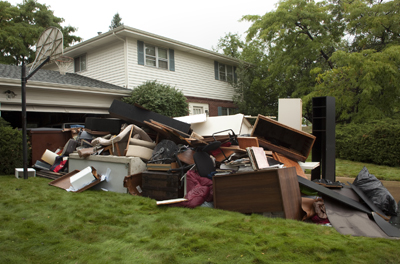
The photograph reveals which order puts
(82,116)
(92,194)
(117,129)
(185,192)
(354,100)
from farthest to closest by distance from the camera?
(82,116) < (354,100) < (117,129) < (92,194) < (185,192)

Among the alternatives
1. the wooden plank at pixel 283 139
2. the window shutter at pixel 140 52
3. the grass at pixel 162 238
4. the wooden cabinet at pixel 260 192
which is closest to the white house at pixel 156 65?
the window shutter at pixel 140 52

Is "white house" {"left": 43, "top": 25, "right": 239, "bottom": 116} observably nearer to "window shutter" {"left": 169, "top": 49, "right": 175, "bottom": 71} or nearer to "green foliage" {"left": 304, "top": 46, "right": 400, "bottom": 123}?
"window shutter" {"left": 169, "top": 49, "right": 175, "bottom": 71}

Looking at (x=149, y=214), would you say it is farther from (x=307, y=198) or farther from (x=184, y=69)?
(x=184, y=69)

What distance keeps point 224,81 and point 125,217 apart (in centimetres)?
1423

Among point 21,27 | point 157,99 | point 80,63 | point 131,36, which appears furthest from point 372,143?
point 21,27

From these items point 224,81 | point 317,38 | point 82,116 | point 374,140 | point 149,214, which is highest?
point 317,38

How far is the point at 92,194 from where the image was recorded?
18.3 feet

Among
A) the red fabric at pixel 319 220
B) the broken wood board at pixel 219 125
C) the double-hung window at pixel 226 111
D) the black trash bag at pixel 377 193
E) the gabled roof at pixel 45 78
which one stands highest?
the gabled roof at pixel 45 78

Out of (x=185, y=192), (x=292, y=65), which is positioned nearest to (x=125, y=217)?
(x=185, y=192)

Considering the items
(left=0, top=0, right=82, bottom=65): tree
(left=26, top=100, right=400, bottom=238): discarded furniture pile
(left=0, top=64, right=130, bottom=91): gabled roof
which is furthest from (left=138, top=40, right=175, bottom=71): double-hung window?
(left=0, top=0, right=82, bottom=65): tree

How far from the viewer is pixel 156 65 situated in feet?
45.7

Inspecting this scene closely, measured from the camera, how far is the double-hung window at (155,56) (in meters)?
13.3

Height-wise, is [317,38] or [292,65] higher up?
[317,38]

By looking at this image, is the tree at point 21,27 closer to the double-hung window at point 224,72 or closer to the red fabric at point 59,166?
the double-hung window at point 224,72
